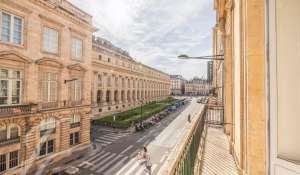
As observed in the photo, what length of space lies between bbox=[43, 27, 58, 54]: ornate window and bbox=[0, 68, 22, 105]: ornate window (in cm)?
367

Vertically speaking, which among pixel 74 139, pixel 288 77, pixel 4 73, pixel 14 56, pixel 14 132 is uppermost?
pixel 14 56

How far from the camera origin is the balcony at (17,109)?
12.3 metres

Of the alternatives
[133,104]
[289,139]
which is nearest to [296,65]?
[289,139]

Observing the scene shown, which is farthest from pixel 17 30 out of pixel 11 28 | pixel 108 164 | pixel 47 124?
pixel 108 164

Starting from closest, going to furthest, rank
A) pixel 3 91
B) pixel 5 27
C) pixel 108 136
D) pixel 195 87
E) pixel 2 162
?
1. pixel 2 162
2. pixel 5 27
3. pixel 3 91
4. pixel 108 136
5. pixel 195 87

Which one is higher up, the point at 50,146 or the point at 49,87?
the point at 49,87

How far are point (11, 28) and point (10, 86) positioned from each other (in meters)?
4.55

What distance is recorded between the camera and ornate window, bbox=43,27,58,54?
52.0 ft

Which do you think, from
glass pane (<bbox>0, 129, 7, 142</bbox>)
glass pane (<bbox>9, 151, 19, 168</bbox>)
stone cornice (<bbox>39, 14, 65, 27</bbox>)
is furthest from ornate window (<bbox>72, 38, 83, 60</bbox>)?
glass pane (<bbox>9, 151, 19, 168</bbox>)

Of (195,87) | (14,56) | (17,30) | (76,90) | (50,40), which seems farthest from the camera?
(195,87)

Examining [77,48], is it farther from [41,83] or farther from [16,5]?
[16,5]

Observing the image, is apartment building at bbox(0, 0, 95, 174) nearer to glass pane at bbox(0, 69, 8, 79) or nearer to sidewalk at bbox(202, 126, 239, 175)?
glass pane at bbox(0, 69, 8, 79)

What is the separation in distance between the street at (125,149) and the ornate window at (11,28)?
40.3 ft

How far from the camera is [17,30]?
1349 cm
